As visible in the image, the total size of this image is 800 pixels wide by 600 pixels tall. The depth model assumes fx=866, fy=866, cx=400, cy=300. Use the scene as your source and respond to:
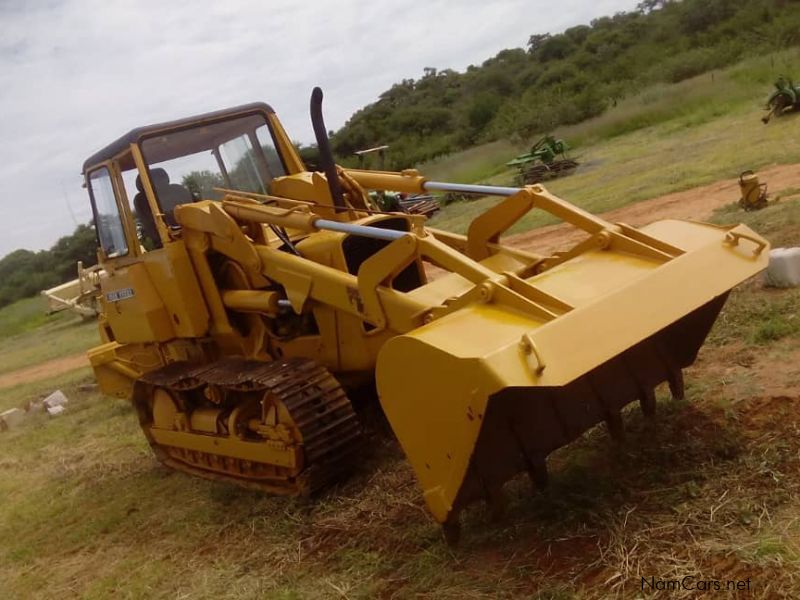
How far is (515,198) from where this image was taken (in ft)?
16.4

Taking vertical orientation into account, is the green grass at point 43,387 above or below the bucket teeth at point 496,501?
below

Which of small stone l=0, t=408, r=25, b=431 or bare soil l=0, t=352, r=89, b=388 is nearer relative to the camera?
small stone l=0, t=408, r=25, b=431

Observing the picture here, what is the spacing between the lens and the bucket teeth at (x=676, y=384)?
4746 mm

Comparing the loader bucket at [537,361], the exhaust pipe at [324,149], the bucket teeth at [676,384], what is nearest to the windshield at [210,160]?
the exhaust pipe at [324,149]

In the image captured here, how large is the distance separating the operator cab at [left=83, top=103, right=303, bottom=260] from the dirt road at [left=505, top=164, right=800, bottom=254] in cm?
571

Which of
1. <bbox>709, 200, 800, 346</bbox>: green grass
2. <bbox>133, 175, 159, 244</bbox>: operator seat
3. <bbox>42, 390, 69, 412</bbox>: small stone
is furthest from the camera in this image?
<bbox>42, 390, 69, 412</bbox>: small stone

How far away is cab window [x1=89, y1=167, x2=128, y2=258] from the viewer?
22.3ft

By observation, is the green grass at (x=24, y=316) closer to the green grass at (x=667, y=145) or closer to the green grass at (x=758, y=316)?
the green grass at (x=667, y=145)

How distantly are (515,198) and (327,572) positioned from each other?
2.30 metres

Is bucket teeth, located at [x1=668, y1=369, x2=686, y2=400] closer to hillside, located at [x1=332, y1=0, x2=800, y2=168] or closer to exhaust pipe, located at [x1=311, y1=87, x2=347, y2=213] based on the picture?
exhaust pipe, located at [x1=311, y1=87, x2=347, y2=213]

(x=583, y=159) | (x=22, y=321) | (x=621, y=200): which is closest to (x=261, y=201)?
(x=621, y=200)

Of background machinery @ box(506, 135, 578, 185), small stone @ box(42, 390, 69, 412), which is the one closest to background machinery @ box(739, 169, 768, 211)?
small stone @ box(42, 390, 69, 412)

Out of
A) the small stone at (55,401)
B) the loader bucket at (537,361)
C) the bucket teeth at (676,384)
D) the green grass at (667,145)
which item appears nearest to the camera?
the loader bucket at (537,361)

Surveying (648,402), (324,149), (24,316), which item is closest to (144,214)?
(324,149)
